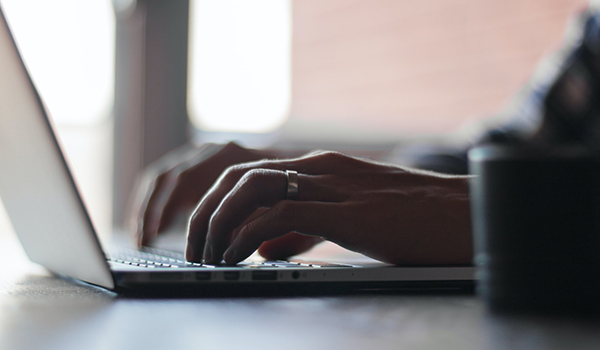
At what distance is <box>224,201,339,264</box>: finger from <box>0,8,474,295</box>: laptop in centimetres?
4

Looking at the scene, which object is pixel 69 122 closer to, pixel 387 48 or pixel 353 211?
pixel 387 48

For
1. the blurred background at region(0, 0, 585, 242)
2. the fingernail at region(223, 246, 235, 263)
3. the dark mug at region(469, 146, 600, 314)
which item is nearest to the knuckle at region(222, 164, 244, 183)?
the fingernail at region(223, 246, 235, 263)

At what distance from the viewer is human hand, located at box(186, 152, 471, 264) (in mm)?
543

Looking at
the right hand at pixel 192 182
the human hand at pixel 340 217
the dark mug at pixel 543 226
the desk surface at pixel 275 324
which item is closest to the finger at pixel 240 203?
the human hand at pixel 340 217

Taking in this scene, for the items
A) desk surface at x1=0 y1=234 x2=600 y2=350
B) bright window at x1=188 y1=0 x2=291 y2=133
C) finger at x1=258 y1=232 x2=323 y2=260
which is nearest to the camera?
desk surface at x1=0 y1=234 x2=600 y2=350

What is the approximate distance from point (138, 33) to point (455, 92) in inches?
66.7

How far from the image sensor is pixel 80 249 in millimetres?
447

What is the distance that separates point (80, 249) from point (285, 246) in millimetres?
280

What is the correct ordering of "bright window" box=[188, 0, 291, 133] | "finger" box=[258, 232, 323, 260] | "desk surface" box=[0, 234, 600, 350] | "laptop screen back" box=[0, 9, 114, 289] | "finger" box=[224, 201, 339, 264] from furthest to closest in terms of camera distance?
"bright window" box=[188, 0, 291, 133], "finger" box=[258, 232, 323, 260], "finger" box=[224, 201, 339, 264], "laptop screen back" box=[0, 9, 114, 289], "desk surface" box=[0, 234, 600, 350]

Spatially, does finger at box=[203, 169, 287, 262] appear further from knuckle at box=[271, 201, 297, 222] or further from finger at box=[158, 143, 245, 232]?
finger at box=[158, 143, 245, 232]

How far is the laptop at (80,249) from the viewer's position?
41 centimetres

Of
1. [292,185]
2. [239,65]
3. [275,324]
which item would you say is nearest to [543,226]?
[275,324]

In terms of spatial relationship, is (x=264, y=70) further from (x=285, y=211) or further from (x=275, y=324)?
(x=275, y=324)

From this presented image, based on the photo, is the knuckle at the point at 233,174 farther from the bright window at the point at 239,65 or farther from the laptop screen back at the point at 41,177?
the bright window at the point at 239,65
